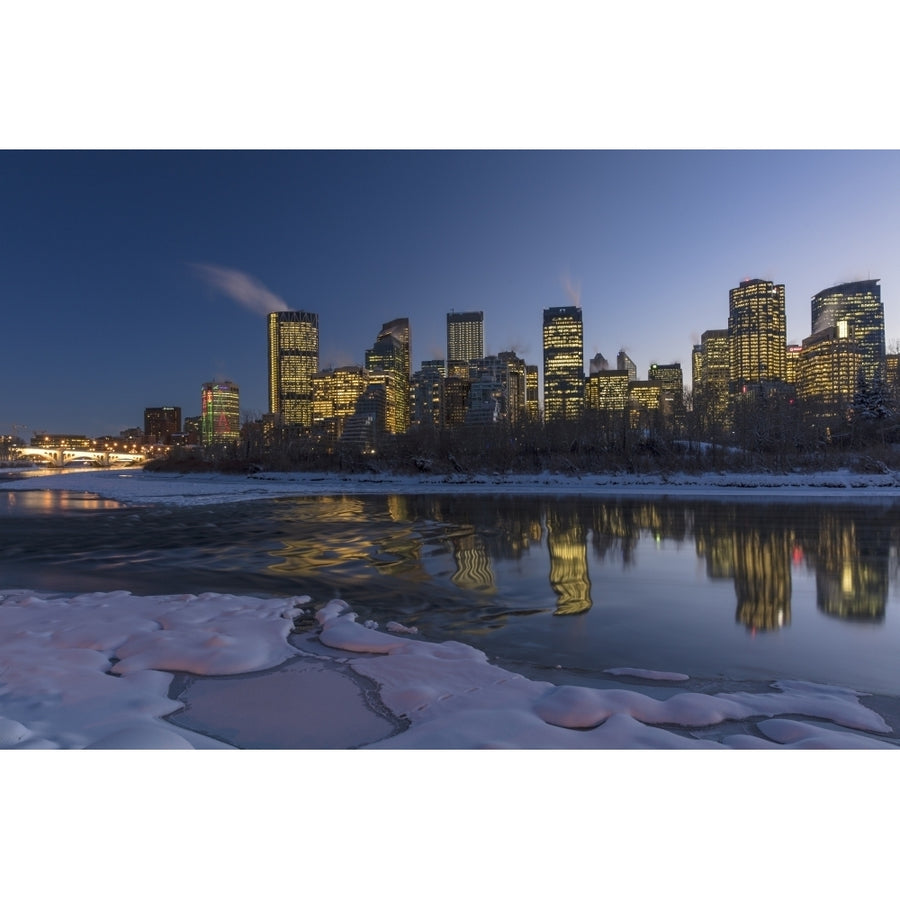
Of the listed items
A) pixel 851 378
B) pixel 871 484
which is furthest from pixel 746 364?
pixel 871 484

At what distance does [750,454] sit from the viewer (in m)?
38.0

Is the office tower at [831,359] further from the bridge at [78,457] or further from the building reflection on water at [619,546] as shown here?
the bridge at [78,457]

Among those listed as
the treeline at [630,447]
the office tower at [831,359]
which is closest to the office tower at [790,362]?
the office tower at [831,359]

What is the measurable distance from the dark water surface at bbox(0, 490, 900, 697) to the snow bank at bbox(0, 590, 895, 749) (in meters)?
0.57

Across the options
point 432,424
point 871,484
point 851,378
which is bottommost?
point 871,484

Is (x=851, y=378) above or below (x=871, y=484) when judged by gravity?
above

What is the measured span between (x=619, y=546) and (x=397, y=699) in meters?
8.77

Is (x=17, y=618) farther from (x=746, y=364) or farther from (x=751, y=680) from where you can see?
(x=746, y=364)

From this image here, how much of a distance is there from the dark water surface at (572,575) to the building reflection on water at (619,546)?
49mm

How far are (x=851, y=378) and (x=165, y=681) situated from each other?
551ft

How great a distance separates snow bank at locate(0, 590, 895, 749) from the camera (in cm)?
373

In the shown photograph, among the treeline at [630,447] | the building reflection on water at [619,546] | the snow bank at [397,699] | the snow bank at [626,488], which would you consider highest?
the treeline at [630,447]

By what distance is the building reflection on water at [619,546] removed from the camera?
26.2 ft

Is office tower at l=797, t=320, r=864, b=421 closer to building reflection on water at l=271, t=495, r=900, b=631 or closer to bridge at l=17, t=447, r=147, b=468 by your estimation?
building reflection on water at l=271, t=495, r=900, b=631
